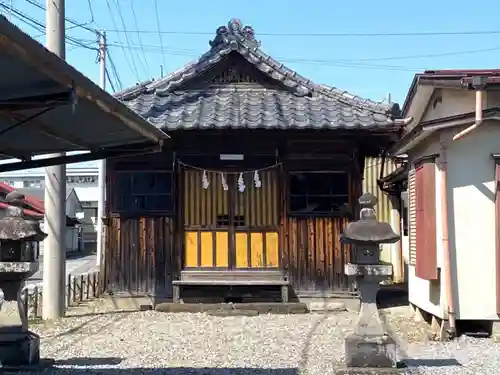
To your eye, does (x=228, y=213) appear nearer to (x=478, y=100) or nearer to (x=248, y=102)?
(x=248, y=102)

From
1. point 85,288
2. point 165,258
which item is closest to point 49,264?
point 165,258

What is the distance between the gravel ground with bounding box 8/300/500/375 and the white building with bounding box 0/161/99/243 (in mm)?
51021

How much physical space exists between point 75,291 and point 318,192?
6.02 meters

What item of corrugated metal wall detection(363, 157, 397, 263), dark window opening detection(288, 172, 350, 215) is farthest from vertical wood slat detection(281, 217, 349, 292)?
corrugated metal wall detection(363, 157, 397, 263)

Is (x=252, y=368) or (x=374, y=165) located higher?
(x=374, y=165)

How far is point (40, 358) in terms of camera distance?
8.06 metres

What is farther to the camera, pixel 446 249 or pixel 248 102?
pixel 248 102

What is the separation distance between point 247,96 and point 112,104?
871 centimetres

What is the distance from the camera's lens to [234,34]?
46.2 ft

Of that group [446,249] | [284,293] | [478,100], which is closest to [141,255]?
[284,293]

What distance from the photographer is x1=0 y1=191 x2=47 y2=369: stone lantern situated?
722cm

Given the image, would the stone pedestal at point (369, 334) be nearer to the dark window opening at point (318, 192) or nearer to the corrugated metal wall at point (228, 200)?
the dark window opening at point (318, 192)

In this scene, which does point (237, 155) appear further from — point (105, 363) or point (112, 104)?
point (112, 104)

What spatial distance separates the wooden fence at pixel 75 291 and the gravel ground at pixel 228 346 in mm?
1028
